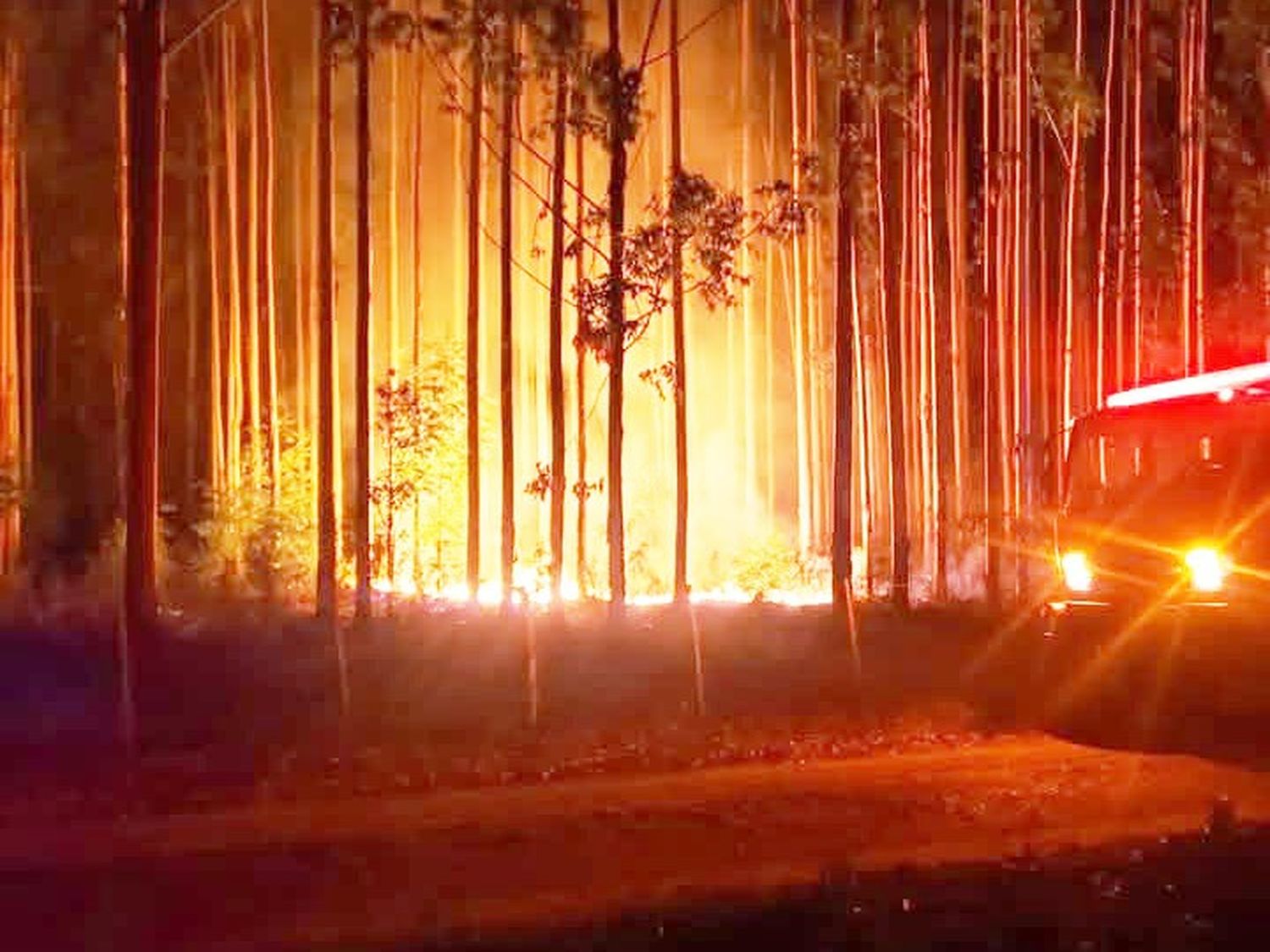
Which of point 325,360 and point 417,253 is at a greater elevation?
point 417,253

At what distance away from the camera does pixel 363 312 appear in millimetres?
14672

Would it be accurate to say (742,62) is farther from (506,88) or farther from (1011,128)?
(506,88)

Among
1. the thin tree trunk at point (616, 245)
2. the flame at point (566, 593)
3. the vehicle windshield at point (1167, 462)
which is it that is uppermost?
the thin tree trunk at point (616, 245)

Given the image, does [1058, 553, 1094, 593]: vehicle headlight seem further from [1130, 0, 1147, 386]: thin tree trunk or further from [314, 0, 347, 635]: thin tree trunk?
[1130, 0, 1147, 386]: thin tree trunk

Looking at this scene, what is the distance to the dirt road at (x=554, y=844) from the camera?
20.3ft

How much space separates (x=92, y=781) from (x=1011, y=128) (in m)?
12.0

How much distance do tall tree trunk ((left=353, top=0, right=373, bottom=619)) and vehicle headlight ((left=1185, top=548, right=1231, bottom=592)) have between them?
7276 millimetres

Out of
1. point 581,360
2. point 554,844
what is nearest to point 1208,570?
point 554,844

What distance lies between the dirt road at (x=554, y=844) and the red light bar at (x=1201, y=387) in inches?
91.4

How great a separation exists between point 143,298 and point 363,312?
2.35 metres

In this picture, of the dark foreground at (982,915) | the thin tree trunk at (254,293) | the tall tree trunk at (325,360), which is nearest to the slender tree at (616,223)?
the tall tree trunk at (325,360)

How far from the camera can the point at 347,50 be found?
14.5m

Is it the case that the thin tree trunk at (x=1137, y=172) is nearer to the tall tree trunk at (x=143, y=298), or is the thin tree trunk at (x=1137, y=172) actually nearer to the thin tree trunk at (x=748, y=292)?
the thin tree trunk at (x=748, y=292)

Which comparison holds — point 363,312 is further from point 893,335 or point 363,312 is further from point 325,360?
point 893,335
